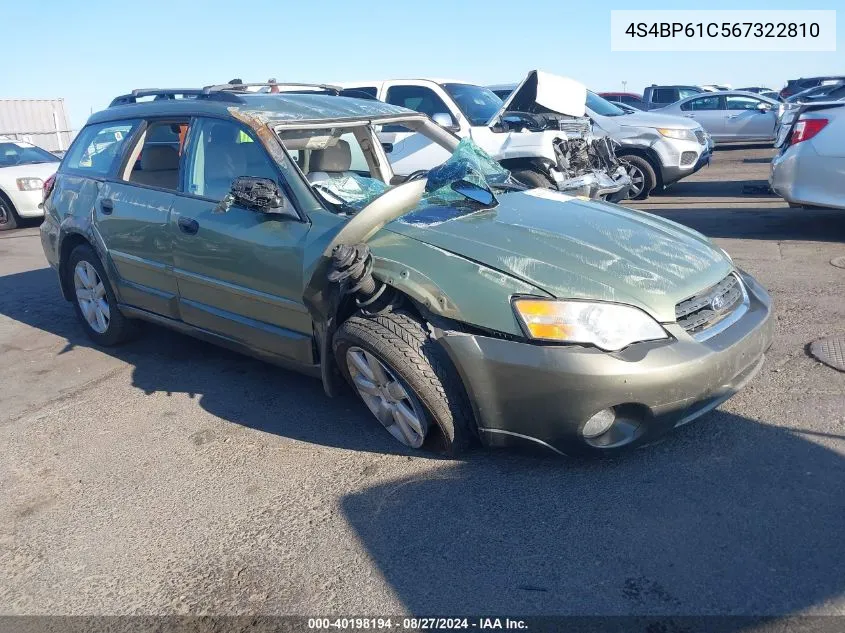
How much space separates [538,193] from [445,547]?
2375 millimetres

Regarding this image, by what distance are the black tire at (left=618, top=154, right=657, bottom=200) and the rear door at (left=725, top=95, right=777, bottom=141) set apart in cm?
861

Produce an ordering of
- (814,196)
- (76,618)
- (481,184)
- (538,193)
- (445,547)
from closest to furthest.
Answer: (76,618), (445,547), (481,184), (538,193), (814,196)

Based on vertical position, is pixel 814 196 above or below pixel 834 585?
above

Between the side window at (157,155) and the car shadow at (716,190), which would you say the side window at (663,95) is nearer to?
the car shadow at (716,190)

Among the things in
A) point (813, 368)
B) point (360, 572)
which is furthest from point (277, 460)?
point (813, 368)

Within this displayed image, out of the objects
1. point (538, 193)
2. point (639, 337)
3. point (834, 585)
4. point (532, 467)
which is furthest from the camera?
point (538, 193)

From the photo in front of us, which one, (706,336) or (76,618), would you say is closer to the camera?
(76,618)

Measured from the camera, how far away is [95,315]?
5488 mm

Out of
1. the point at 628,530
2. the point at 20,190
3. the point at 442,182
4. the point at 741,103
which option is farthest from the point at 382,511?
the point at 741,103

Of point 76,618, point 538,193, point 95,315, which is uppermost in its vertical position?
point 538,193

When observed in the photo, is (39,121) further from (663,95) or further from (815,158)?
(815,158)

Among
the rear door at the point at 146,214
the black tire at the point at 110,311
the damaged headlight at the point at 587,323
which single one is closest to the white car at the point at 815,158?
the damaged headlight at the point at 587,323

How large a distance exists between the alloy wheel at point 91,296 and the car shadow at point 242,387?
22 centimetres

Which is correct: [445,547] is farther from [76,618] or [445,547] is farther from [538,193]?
[538,193]
